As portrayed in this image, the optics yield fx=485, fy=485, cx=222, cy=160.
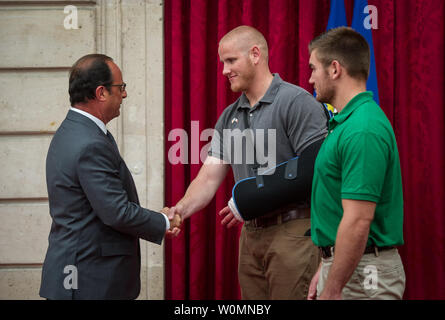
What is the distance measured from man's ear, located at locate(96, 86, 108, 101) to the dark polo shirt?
64 cm

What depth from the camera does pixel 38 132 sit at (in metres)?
3.36

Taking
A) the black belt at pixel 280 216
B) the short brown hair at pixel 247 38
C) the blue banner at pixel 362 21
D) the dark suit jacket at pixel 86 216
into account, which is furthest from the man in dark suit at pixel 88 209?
the blue banner at pixel 362 21

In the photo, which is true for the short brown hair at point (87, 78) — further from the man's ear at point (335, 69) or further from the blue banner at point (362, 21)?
the blue banner at point (362, 21)

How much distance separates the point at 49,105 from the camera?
3.35 m

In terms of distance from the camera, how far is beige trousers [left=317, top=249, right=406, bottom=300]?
5.02ft

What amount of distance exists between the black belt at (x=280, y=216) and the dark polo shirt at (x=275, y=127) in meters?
0.21

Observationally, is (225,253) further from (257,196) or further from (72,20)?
(72,20)

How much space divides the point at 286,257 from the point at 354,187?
81 centimetres

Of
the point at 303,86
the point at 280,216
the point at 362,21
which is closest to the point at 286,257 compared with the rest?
the point at 280,216

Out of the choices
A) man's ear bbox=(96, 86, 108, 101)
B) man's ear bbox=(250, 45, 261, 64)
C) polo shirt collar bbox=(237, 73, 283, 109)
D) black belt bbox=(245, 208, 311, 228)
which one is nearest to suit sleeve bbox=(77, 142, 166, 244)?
man's ear bbox=(96, 86, 108, 101)

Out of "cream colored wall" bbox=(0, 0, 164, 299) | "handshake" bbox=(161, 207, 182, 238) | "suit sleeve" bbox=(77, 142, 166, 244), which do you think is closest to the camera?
"suit sleeve" bbox=(77, 142, 166, 244)

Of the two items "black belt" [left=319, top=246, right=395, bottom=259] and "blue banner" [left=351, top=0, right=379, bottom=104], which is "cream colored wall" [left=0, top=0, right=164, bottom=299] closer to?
"blue banner" [left=351, top=0, right=379, bottom=104]

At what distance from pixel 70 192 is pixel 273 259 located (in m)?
0.92
